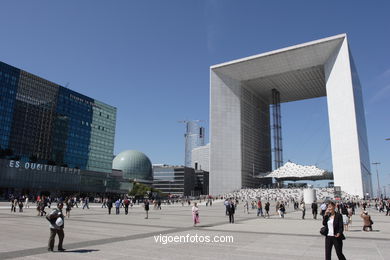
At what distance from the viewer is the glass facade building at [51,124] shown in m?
102

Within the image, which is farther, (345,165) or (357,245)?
(345,165)

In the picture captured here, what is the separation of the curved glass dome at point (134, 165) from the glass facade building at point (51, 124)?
1624 cm

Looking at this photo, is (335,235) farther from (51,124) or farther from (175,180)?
(175,180)

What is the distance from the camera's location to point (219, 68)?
111562 mm

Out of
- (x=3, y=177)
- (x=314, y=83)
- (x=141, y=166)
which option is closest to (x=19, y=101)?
(x=3, y=177)

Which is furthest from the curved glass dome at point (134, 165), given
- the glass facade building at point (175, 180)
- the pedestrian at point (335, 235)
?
the pedestrian at point (335, 235)

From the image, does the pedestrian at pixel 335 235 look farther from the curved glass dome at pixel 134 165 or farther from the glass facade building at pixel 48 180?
the curved glass dome at pixel 134 165

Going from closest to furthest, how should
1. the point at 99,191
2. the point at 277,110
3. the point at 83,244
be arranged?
the point at 83,244
the point at 99,191
the point at 277,110

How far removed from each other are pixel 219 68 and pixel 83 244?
104 metres

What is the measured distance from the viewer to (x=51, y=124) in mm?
117125

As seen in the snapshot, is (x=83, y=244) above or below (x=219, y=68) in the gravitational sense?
below

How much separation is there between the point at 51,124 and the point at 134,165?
51416mm

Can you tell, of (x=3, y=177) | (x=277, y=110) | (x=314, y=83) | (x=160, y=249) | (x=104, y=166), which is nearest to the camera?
(x=160, y=249)

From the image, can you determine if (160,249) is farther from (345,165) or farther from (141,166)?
(141,166)
